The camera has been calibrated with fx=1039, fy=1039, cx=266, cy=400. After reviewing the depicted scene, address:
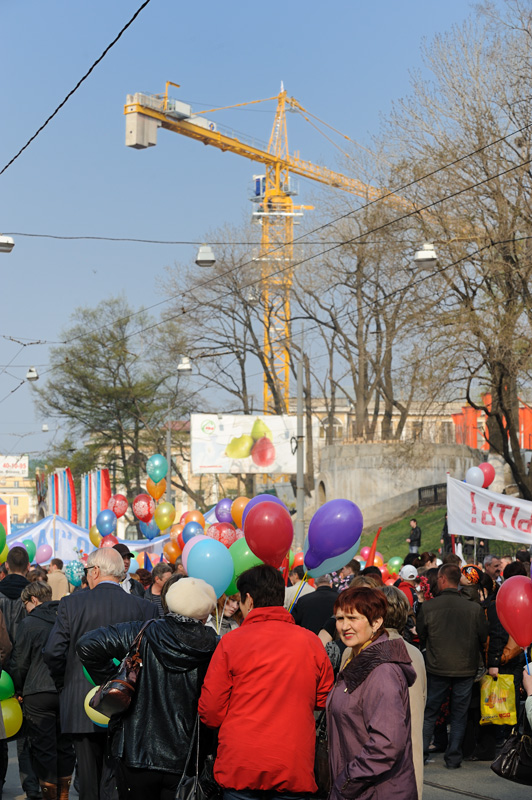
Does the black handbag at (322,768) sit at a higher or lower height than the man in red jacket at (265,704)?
lower

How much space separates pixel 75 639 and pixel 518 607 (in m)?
2.83

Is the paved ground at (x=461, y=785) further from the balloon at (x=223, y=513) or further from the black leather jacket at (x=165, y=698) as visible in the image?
the balloon at (x=223, y=513)

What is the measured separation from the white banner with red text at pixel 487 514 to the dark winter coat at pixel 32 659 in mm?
6803

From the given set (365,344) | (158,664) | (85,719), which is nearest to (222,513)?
(85,719)

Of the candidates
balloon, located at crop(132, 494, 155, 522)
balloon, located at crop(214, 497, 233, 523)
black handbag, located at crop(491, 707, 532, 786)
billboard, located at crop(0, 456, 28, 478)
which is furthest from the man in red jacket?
billboard, located at crop(0, 456, 28, 478)

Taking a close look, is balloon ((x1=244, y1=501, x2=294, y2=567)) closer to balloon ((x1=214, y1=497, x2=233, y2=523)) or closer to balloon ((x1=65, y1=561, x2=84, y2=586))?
balloon ((x1=65, y1=561, x2=84, y2=586))

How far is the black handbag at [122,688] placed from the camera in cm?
481

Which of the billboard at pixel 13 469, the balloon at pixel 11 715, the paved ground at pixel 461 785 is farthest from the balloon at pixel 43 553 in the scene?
the billboard at pixel 13 469

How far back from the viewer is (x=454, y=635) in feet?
29.8

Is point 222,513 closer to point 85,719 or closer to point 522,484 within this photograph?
point 522,484

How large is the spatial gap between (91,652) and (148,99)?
50.0 metres

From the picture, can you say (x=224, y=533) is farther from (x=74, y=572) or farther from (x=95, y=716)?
(x=95, y=716)

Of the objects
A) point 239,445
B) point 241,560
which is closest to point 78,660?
point 241,560

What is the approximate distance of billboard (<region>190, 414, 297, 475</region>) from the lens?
3775cm
